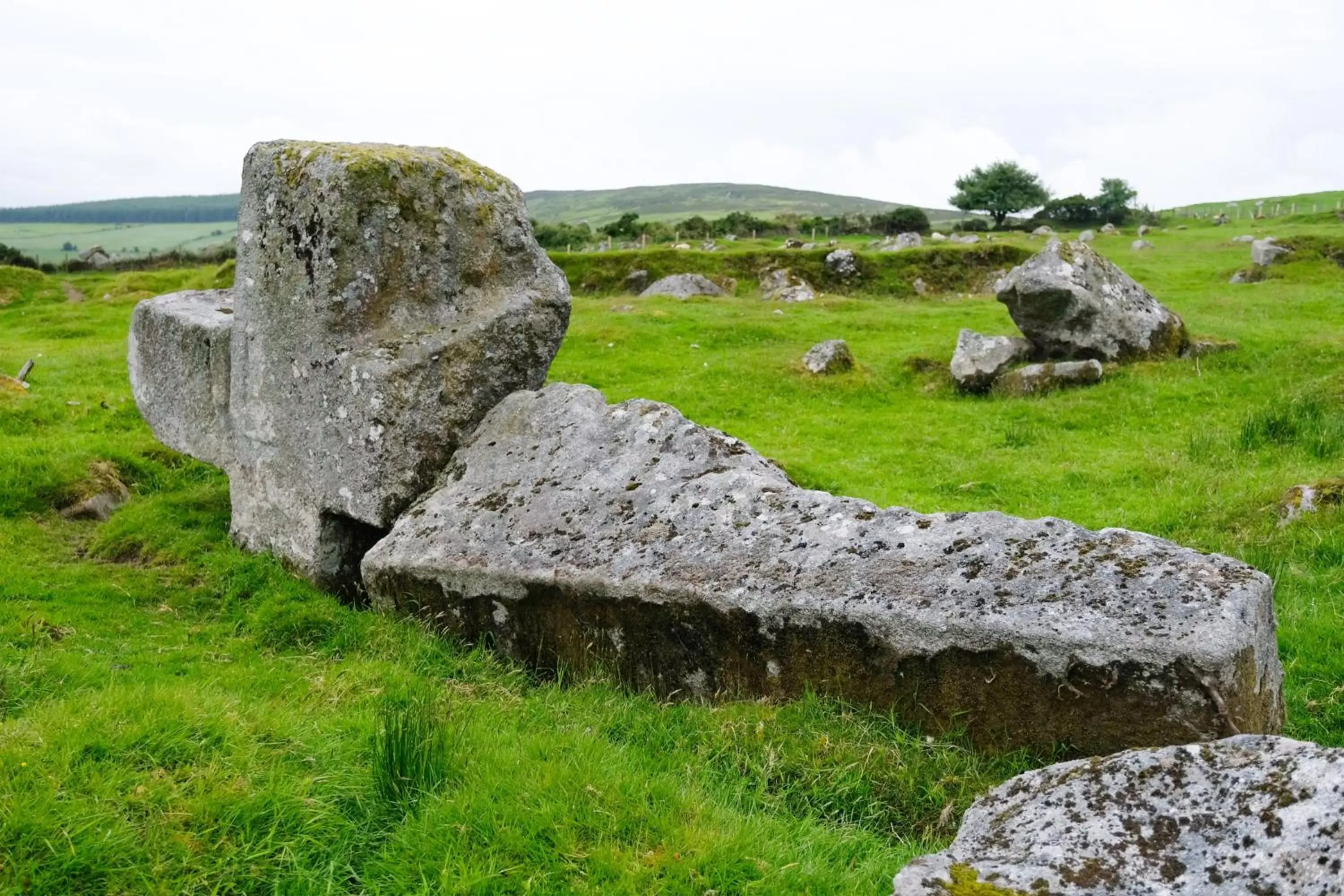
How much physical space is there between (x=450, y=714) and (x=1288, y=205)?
8169 cm

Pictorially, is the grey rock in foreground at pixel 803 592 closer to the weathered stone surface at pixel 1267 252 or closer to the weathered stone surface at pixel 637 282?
→ the weathered stone surface at pixel 637 282

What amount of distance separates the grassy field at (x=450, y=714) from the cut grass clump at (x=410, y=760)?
18mm

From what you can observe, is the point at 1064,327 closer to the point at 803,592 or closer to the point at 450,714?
the point at 803,592

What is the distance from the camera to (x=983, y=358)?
62.4ft

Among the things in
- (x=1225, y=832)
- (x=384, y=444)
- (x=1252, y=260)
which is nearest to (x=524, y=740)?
(x=1225, y=832)

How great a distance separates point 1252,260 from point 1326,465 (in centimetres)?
2662

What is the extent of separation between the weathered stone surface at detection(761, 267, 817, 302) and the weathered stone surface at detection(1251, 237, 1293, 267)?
13727 mm

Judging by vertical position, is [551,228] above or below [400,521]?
above

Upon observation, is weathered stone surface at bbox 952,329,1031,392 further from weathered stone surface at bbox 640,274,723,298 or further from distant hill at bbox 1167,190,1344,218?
distant hill at bbox 1167,190,1344,218

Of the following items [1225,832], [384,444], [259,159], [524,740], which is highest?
[259,159]

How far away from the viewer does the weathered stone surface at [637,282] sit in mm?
36125

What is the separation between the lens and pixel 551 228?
222 feet

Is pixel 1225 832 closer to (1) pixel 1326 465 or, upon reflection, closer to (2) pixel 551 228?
(1) pixel 1326 465

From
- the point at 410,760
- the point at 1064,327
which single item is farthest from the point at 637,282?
the point at 410,760
